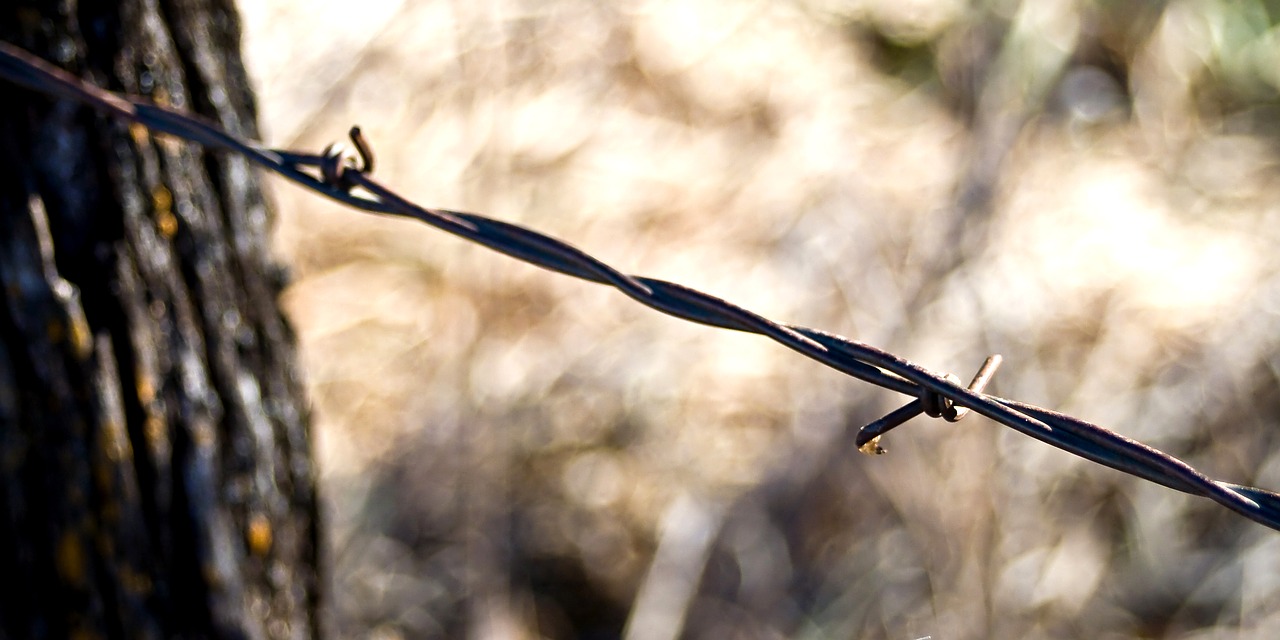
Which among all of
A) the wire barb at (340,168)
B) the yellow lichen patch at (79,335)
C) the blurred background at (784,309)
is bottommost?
the yellow lichen patch at (79,335)

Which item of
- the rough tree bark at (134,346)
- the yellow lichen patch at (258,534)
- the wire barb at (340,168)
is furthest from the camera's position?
the yellow lichen patch at (258,534)

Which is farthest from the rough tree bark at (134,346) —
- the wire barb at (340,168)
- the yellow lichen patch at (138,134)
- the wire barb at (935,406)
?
the wire barb at (935,406)

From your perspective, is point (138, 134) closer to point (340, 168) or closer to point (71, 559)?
point (340, 168)

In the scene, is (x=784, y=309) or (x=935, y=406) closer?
(x=935, y=406)

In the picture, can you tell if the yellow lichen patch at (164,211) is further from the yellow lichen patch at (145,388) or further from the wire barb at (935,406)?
the wire barb at (935,406)

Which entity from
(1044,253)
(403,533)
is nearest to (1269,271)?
(1044,253)

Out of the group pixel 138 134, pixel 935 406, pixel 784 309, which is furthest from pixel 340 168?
pixel 784 309

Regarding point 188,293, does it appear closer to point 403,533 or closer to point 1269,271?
point 403,533
